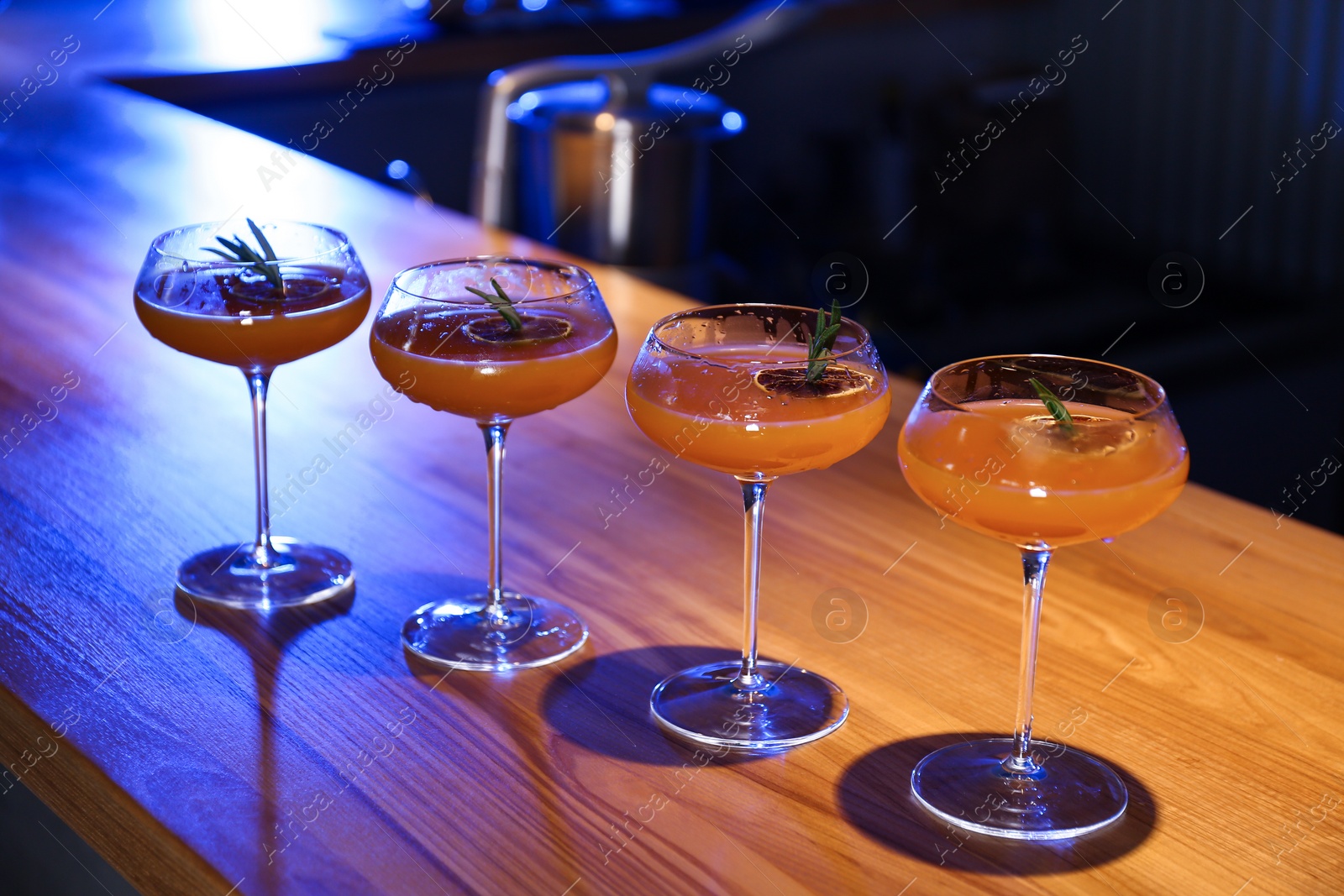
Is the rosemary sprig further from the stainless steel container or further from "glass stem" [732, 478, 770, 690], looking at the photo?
the stainless steel container

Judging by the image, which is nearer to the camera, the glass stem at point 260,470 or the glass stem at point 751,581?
the glass stem at point 751,581

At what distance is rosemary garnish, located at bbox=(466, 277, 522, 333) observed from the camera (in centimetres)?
106

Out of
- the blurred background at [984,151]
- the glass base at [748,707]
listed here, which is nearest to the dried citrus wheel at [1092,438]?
the glass base at [748,707]

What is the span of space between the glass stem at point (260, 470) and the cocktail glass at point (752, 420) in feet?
1.20

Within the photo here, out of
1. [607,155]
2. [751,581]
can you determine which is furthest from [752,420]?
[607,155]

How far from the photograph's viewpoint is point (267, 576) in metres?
1.19

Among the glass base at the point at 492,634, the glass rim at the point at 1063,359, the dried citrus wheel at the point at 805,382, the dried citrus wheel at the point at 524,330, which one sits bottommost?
the glass base at the point at 492,634

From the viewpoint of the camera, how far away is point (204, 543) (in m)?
1.26

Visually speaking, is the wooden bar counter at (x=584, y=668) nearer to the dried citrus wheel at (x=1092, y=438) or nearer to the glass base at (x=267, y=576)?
the glass base at (x=267, y=576)

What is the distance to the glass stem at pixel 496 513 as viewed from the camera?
1.12m

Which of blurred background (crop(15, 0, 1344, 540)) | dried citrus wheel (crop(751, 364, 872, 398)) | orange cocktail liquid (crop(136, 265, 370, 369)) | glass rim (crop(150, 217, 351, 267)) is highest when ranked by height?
glass rim (crop(150, 217, 351, 267))

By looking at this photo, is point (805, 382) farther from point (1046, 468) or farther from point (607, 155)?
point (607, 155)

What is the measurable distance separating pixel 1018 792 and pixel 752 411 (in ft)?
0.99

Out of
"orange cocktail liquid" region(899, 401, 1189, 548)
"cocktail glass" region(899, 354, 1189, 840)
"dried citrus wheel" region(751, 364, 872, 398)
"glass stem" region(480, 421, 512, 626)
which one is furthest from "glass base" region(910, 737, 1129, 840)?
"glass stem" region(480, 421, 512, 626)
